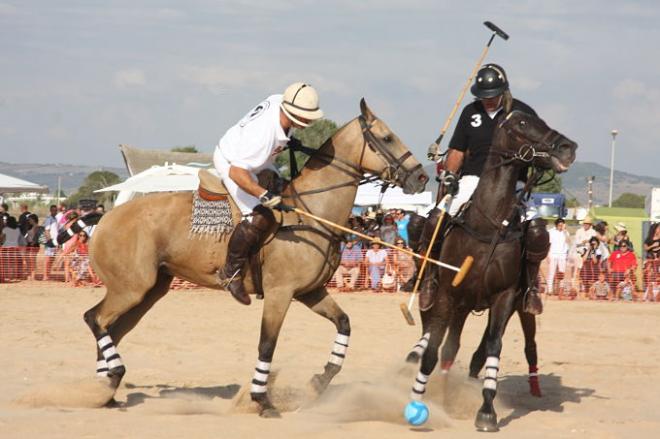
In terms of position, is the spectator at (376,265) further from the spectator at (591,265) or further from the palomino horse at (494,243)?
the palomino horse at (494,243)

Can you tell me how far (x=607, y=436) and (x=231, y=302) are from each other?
12.0 meters

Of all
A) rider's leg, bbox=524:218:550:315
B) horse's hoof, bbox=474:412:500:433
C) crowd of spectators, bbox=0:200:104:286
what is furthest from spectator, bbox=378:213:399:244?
horse's hoof, bbox=474:412:500:433

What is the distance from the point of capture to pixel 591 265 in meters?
22.0

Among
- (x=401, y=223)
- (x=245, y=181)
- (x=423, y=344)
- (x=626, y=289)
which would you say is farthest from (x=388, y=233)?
(x=245, y=181)

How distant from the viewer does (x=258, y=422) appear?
29.2ft

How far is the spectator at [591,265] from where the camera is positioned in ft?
71.6

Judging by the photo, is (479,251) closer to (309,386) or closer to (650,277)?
(309,386)

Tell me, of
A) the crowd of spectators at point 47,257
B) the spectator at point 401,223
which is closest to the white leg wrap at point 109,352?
the crowd of spectators at point 47,257

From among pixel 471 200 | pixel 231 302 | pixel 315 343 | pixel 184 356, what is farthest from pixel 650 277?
pixel 471 200

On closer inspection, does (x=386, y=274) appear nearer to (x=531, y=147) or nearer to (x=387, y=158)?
(x=387, y=158)

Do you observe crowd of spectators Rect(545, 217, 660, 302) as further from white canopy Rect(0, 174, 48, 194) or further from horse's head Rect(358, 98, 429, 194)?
white canopy Rect(0, 174, 48, 194)

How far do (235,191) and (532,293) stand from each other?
9.75 feet

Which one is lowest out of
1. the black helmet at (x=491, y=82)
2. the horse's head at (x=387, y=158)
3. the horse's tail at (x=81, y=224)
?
the horse's tail at (x=81, y=224)

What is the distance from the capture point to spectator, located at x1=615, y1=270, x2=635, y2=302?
21.5 metres
